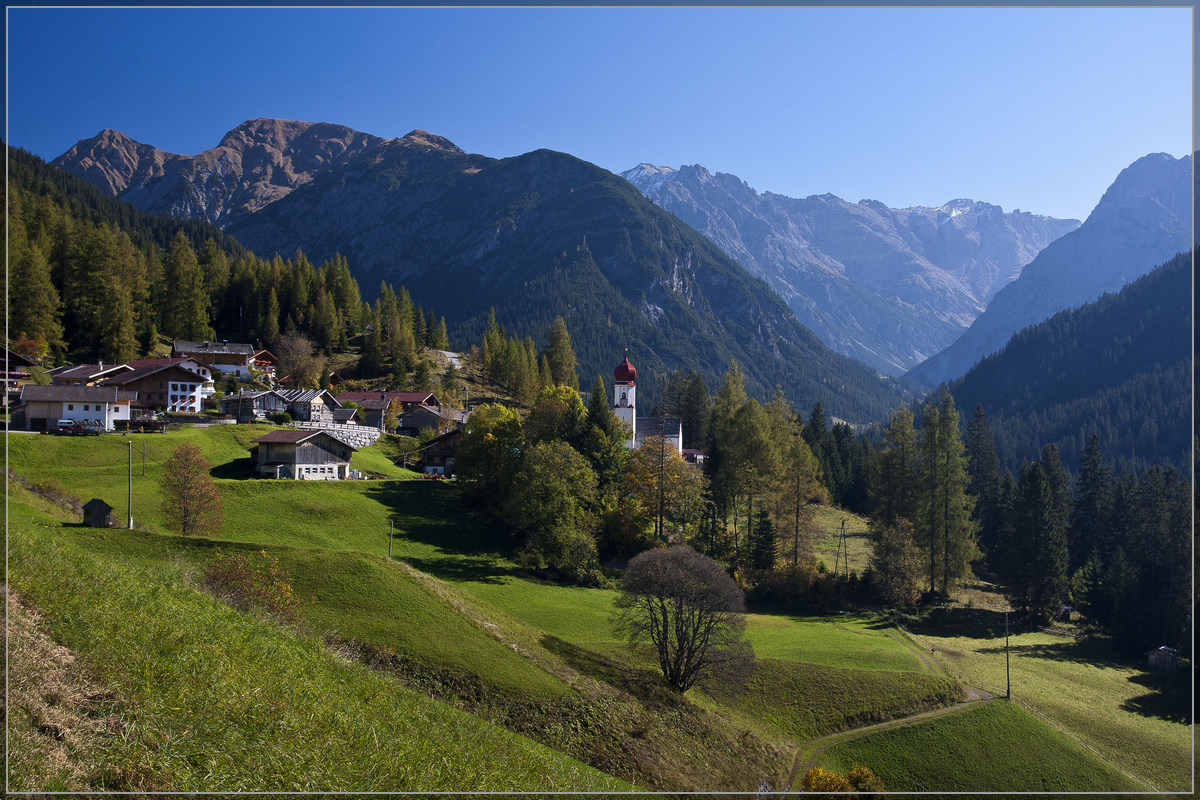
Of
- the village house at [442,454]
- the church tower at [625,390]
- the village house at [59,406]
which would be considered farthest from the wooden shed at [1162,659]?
the village house at [59,406]

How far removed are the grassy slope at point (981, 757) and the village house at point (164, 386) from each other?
2750 inches

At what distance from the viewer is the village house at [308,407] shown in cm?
7375

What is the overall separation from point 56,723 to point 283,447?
49758mm

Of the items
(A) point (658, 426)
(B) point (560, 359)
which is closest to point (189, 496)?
(A) point (658, 426)

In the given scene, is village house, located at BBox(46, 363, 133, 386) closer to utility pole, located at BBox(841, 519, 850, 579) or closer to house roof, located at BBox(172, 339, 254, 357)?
house roof, located at BBox(172, 339, 254, 357)

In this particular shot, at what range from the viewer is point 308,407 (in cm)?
7356

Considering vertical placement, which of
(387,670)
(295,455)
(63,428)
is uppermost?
(63,428)

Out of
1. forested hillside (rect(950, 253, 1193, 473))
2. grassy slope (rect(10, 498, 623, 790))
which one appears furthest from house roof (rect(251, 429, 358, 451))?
forested hillside (rect(950, 253, 1193, 473))

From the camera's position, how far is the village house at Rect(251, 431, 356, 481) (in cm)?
5622

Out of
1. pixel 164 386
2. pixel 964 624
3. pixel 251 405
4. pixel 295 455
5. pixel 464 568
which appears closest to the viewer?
pixel 464 568

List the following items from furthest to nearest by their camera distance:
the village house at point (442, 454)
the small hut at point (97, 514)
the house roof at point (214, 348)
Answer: the house roof at point (214, 348) → the village house at point (442, 454) → the small hut at point (97, 514)

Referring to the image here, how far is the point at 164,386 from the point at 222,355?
1847 centimetres

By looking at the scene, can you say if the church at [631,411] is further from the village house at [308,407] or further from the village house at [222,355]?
the village house at [222,355]

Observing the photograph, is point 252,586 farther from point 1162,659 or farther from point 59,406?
point 1162,659
